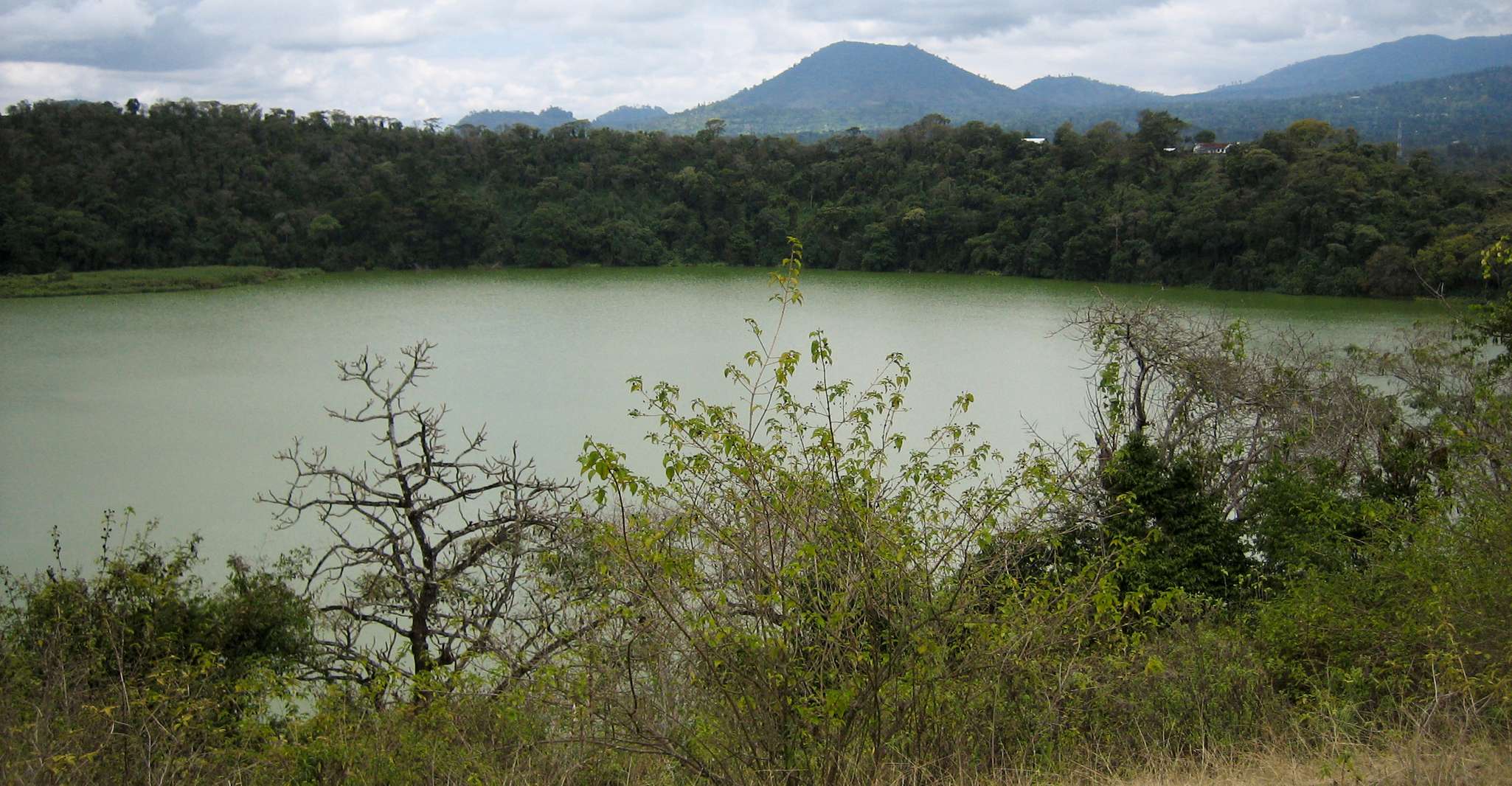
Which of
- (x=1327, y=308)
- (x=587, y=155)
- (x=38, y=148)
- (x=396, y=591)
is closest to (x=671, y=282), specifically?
(x=587, y=155)

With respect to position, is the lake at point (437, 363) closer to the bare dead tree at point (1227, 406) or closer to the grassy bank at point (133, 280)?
the grassy bank at point (133, 280)

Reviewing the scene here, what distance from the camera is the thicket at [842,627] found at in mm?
2502

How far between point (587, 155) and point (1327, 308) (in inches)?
1038

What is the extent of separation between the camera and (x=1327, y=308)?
822 inches

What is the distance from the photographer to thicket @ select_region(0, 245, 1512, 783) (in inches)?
98.5

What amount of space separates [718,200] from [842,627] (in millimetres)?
36084

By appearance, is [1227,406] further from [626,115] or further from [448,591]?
[626,115]

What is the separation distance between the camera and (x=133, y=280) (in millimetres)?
27406

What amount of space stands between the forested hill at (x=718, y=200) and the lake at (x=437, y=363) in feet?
5.89

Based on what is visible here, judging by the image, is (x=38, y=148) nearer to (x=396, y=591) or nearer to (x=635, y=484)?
(x=396, y=591)

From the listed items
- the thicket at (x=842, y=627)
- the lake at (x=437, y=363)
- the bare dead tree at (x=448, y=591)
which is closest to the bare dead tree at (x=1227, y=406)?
the thicket at (x=842, y=627)

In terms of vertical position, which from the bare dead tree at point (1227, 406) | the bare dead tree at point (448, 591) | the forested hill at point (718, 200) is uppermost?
the forested hill at point (718, 200)

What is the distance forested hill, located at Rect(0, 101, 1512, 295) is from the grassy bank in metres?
1.59

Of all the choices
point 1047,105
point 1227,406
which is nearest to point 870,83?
point 1047,105
